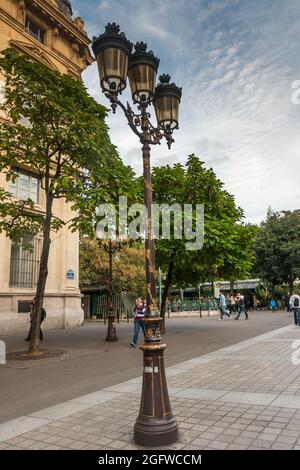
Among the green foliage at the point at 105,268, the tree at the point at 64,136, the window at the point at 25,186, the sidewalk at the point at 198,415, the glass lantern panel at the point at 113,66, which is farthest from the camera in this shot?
the green foliage at the point at 105,268

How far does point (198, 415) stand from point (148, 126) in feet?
13.2

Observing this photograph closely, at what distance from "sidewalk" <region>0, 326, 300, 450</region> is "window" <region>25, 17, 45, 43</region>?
771 inches

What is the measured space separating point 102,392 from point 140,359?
11.9 ft

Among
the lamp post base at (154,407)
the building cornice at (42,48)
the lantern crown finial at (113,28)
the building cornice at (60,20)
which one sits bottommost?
the lamp post base at (154,407)

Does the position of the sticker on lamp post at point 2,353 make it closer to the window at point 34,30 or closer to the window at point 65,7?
the window at point 34,30

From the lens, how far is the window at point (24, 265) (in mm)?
18641

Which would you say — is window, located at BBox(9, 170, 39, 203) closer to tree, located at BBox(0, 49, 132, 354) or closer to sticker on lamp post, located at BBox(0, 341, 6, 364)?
tree, located at BBox(0, 49, 132, 354)

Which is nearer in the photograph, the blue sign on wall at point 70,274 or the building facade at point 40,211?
the building facade at point 40,211

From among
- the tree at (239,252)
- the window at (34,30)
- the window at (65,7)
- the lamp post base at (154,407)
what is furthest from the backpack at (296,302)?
the window at (65,7)

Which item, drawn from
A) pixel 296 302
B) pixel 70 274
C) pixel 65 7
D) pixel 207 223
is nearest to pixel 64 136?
pixel 207 223

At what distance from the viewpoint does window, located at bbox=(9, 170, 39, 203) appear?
1906cm

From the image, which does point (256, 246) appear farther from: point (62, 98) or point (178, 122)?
point (178, 122)

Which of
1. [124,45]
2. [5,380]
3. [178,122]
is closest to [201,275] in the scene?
[5,380]

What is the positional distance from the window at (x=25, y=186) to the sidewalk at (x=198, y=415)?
13584 mm
